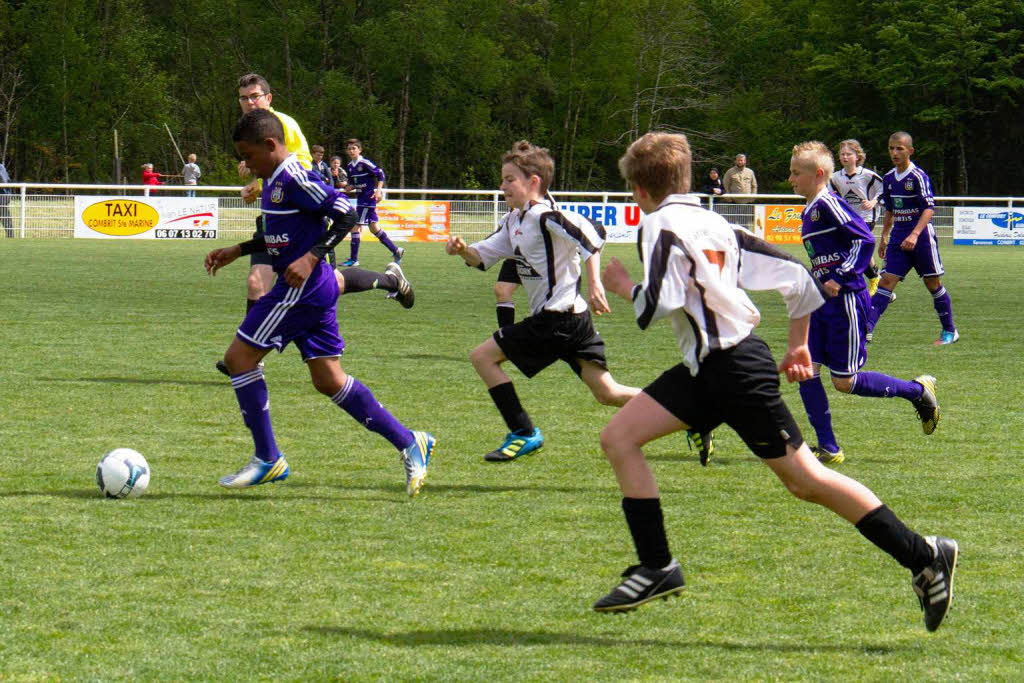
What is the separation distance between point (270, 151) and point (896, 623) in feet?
11.2

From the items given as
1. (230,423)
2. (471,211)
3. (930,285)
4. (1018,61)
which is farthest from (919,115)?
(230,423)

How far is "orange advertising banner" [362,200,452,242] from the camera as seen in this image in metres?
30.8

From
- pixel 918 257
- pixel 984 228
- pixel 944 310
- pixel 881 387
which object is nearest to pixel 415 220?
pixel 984 228

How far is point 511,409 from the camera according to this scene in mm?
7242

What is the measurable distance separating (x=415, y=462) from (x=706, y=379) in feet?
7.49

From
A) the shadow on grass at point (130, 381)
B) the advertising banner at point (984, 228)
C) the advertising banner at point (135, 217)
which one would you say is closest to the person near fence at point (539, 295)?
the shadow on grass at point (130, 381)

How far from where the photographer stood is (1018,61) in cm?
5775

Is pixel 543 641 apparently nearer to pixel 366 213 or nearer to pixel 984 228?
pixel 366 213

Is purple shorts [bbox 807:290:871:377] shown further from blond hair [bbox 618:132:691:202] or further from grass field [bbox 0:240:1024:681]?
blond hair [bbox 618:132:691:202]

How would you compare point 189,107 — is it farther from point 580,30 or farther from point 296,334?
point 296,334

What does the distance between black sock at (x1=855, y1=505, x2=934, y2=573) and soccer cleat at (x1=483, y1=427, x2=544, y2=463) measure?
3060mm

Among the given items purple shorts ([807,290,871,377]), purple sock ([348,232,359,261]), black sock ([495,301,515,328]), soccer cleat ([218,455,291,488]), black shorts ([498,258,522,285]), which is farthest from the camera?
purple sock ([348,232,359,261])

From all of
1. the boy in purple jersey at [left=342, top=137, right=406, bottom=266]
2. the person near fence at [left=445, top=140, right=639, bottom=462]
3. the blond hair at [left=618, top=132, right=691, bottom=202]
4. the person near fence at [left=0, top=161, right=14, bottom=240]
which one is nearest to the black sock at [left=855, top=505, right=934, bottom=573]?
the blond hair at [left=618, top=132, right=691, bottom=202]

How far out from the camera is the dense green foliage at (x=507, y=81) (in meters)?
56.9
